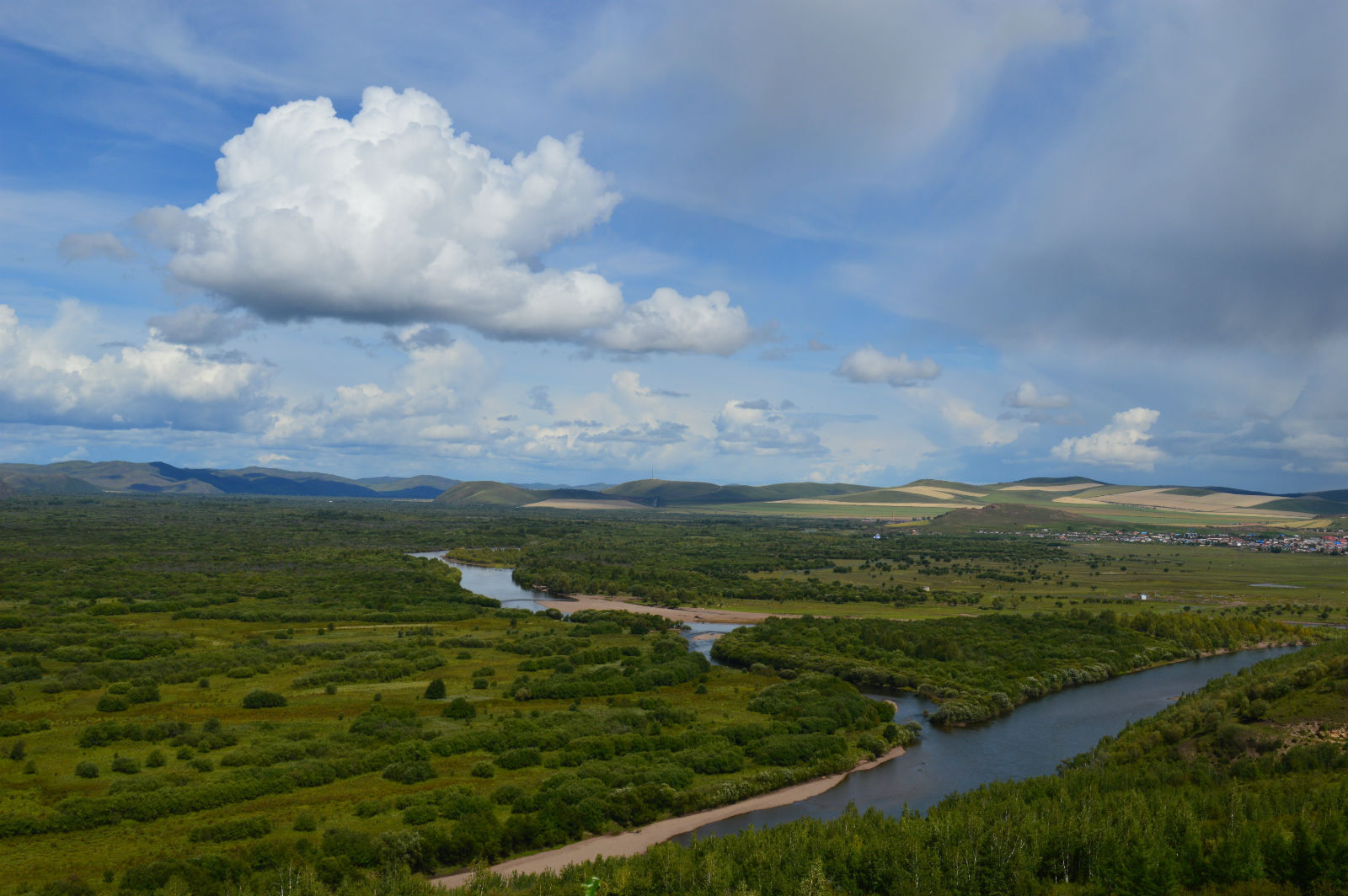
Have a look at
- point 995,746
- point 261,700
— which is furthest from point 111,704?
point 995,746

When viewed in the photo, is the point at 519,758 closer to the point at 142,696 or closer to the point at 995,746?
the point at 142,696

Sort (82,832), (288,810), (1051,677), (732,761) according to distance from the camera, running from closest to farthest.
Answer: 1. (82,832)
2. (288,810)
3. (732,761)
4. (1051,677)

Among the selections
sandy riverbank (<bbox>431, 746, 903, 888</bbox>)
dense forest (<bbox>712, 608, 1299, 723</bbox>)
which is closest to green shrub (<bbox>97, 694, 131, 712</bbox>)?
sandy riverbank (<bbox>431, 746, 903, 888</bbox>)

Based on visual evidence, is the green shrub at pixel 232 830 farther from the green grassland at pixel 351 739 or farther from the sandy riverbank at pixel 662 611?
the sandy riverbank at pixel 662 611

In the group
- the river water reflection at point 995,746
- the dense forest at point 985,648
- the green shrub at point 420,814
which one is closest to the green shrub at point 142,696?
the green shrub at point 420,814

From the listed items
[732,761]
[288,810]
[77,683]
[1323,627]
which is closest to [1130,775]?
[732,761]

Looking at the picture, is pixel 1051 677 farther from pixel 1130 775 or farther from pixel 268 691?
pixel 268 691
